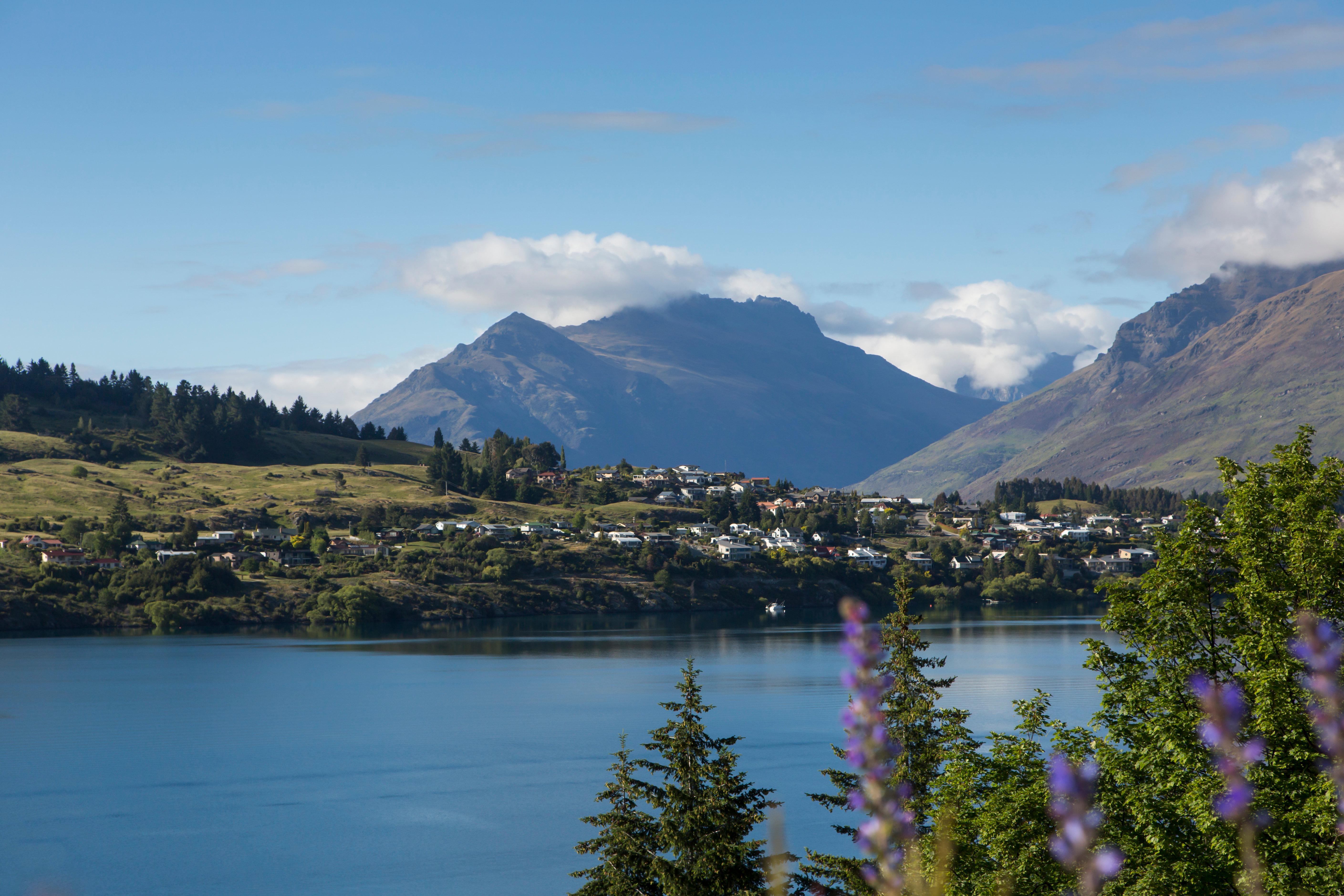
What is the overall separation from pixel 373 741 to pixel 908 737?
183ft

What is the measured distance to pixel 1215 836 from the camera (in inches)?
750

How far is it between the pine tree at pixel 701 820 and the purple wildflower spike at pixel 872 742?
20.7 meters

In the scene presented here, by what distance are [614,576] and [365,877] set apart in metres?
139

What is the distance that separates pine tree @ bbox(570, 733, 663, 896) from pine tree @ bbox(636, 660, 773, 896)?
1.77 feet

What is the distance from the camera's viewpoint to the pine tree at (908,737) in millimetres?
26609

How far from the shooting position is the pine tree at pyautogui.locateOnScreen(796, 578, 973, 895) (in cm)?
2661

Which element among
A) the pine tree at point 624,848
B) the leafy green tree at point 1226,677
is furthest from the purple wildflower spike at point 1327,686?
the pine tree at point 624,848

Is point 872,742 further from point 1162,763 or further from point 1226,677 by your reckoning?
point 1226,677

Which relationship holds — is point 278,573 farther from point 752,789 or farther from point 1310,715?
point 1310,715

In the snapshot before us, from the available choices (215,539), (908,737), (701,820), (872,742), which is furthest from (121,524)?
(872,742)

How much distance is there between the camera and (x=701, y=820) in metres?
25.0

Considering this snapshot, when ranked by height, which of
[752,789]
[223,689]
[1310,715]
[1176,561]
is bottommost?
[223,689]

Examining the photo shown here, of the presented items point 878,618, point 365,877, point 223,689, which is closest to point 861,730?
point 365,877

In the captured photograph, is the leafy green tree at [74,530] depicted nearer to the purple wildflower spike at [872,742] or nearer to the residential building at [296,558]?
the residential building at [296,558]
